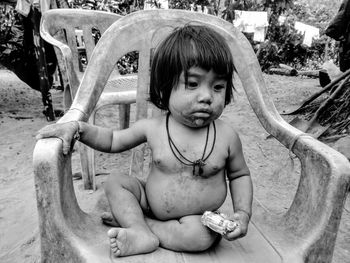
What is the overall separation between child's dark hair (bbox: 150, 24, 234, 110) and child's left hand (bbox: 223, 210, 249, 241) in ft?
1.44

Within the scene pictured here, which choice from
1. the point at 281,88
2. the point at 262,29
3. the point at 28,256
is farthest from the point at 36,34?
the point at 262,29

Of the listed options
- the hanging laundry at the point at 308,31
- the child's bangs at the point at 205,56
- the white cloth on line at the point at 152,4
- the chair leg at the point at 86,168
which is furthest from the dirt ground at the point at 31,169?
the hanging laundry at the point at 308,31

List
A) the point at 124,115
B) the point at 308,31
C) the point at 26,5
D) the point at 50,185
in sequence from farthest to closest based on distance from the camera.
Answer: the point at 308,31
the point at 26,5
the point at 124,115
the point at 50,185

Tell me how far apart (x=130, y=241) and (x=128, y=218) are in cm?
14

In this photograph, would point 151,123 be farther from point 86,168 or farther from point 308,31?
point 308,31

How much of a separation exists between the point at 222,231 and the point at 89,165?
171 cm

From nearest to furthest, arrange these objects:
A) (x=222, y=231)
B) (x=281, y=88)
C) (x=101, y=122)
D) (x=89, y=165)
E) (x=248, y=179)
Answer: (x=222, y=231) < (x=248, y=179) < (x=89, y=165) < (x=101, y=122) < (x=281, y=88)

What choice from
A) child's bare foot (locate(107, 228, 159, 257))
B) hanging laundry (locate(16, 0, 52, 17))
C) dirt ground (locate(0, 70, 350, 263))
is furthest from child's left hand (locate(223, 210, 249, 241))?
hanging laundry (locate(16, 0, 52, 17))

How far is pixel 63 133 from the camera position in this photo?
1129mm

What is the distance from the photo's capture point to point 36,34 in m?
4.52

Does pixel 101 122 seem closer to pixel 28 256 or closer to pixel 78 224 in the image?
pixel 28 256

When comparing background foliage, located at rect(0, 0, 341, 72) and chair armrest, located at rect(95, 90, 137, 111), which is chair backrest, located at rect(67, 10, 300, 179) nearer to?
chair armrest, located at rect(95, 90, 137, 111)

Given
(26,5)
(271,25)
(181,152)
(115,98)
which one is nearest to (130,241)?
(181,152)

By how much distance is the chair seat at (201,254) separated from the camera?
112 centimetres
